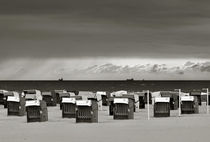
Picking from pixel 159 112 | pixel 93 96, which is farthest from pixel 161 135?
pixel 93 96

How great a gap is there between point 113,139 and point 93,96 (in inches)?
840

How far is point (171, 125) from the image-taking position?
28.7 meters

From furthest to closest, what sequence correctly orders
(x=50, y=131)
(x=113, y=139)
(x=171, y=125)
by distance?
(x=171, y=125), (x=50, y=131), (x=113, y=139)

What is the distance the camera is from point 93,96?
4388 cm

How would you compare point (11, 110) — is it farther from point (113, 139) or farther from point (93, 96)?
point (113, 139)

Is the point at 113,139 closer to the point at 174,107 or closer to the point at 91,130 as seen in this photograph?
the point at 91,130

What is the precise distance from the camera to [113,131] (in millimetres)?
25828

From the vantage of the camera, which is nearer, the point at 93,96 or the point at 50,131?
the point at 50,131

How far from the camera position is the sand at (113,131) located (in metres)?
22.8

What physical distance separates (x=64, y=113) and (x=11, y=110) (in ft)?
14.2

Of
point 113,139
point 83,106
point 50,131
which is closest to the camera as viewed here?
point 113,139

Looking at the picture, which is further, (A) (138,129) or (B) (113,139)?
(A) (138,129)

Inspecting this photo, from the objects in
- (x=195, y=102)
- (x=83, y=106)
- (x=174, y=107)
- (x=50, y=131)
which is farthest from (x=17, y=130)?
(x=174, y=107)

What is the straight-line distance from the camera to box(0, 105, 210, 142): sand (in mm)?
22778
